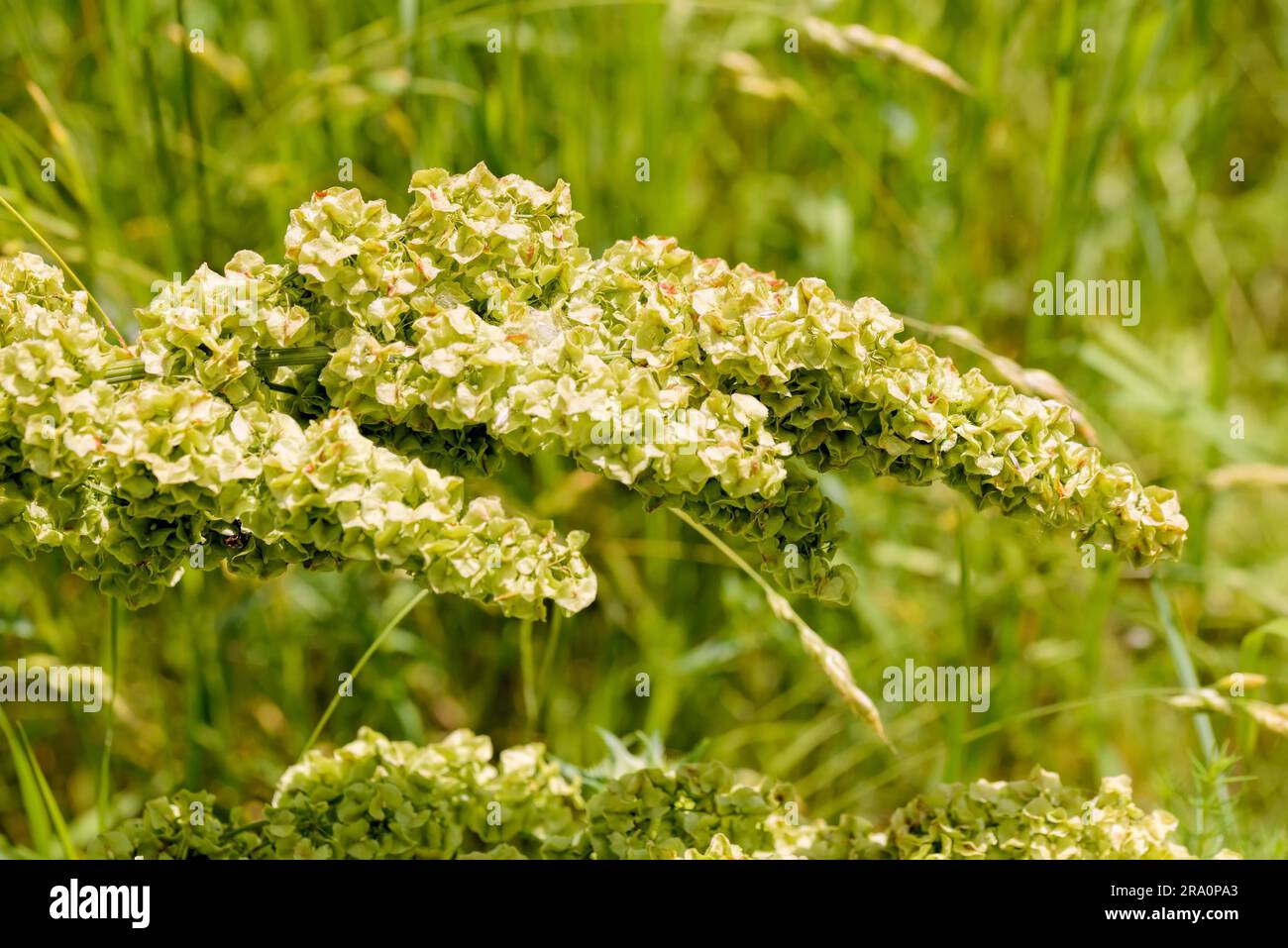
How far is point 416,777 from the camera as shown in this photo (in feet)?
5.30

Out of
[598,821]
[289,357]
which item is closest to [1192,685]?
[598,821]

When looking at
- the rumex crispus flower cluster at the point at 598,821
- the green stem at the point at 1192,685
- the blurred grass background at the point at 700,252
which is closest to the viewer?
the rumex crispus flower cluster at the point at 598,821

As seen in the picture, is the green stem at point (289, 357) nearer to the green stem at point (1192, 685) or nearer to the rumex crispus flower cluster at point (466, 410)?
the rumex crispus flower cluster at point (466, 410)

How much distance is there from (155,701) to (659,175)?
127 centimetres

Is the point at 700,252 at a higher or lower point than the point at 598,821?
higher

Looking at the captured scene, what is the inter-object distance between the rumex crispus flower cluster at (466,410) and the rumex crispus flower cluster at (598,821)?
1.16 feet

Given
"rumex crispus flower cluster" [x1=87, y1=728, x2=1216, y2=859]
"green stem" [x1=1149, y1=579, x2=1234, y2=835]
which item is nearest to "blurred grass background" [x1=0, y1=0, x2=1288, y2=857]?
Result: "green stem" [x1=1149, y1=579, x2=1234, y2=835]

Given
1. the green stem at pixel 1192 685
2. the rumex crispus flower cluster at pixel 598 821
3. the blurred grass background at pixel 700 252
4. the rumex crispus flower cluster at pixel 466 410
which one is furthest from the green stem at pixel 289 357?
the green stem at pixel 1192 685

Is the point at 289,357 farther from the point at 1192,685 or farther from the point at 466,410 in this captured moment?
the point at 1192,685

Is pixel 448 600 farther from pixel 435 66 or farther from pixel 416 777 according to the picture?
pixel 435 66

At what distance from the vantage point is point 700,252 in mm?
2562

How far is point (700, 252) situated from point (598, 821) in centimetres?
Answer: 132

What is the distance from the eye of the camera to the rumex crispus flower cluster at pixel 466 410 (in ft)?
3.95

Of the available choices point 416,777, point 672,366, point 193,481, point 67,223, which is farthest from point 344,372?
point 67,223
